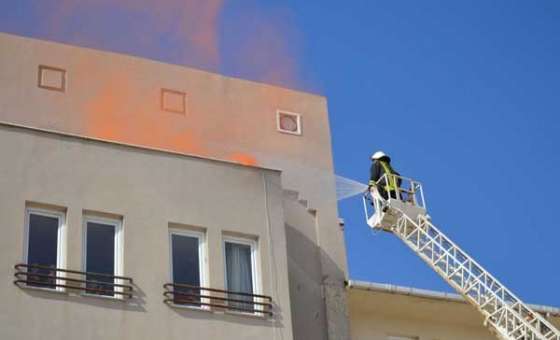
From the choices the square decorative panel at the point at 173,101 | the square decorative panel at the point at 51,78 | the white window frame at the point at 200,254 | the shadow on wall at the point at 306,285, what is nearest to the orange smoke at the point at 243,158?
the square decorative panel at the point at 173,101

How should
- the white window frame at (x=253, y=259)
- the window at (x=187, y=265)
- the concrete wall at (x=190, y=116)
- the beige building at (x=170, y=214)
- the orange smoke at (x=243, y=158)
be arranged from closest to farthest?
1. the beige building at (x=170, y=214)
2. the window at (x=187, y=265)
3. the white window frame at (x=253, y=259)
4. the concrete wall at (x=190, y=116)
5. the orange smoke at (x=243, y=158)

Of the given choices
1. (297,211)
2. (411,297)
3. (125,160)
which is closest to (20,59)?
(125,160)

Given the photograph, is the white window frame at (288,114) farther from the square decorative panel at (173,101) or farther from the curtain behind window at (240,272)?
the curtain behind window at (240,272)

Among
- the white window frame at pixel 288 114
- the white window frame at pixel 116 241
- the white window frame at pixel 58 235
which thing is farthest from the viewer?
the white window frame at pixel 288 114

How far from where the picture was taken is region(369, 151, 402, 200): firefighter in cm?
2644

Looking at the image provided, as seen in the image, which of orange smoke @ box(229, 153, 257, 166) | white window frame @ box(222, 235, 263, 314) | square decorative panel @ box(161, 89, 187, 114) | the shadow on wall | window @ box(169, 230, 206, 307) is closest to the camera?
window @ box(169, 230, 206, 307)

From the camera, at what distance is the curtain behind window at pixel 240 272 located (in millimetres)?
20438

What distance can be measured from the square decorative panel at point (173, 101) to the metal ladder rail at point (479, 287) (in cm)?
515

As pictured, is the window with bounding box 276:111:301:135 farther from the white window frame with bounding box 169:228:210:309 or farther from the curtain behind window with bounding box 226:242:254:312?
the white window frame with bounding box 169:228:210:309

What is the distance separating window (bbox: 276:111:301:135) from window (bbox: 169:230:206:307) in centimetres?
550

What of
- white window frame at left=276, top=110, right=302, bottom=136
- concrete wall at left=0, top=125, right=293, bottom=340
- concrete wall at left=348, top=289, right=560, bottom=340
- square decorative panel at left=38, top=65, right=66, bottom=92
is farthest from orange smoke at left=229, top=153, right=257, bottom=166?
square decorative panel at left=38, top=65, right=66, bottom=92

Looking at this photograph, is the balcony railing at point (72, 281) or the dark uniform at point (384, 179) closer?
the balcony railing at point (72, 281)

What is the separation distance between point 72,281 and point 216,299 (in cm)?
244

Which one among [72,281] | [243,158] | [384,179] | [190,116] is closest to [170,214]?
[72,281]
